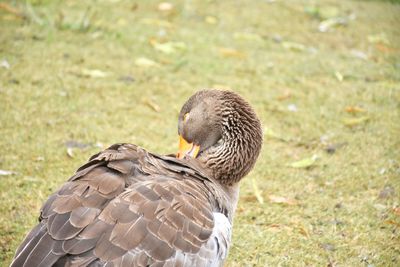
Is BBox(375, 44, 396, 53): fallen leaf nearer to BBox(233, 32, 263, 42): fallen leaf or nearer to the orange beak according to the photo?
BBox(233, 32, 263, 42): fallen leaf

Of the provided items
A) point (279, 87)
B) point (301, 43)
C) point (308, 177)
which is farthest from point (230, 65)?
point (308, 177)

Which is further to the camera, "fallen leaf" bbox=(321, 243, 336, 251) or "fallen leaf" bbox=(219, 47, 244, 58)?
"fallen leaf" bbox=(219, 47, 244, 58)

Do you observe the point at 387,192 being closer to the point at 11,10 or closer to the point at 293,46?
the point at 293,46

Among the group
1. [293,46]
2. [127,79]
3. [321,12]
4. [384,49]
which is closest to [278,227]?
[127,79]

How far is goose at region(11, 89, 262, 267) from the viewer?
282 cm

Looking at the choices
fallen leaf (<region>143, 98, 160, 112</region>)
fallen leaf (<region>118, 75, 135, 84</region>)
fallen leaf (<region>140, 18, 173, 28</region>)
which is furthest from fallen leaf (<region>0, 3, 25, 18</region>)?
fallen leaf (<region>143, 98, 160, 112</region>)

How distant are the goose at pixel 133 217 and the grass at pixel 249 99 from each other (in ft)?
2.56

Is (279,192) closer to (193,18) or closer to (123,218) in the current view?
(123,218)

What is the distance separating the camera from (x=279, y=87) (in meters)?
6.81

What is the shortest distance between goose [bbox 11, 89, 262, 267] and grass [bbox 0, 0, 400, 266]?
0.78 metres

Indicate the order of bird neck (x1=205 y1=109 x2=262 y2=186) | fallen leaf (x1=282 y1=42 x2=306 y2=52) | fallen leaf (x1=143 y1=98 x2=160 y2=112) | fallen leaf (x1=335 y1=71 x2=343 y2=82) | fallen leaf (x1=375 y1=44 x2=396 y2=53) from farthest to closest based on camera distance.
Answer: fallen leaf (x1=375 y1=44 x2=396 y2=53), fallen leaf (x1=282 y1=42 x2=306 y2=52), fallen leaf (x1=335 y1=71 x2=343 y2=82), fallen leaf (x1=143 y1=98 x2=160 y2=112), bird neck (x1=205 y1=109 x2=262 y2=186)

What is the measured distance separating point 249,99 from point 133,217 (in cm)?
371

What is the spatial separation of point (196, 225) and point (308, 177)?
225 centimetres

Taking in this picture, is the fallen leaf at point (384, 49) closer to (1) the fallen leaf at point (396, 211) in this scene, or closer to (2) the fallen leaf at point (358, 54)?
(2) the fallen leaf at point (358, 54)
